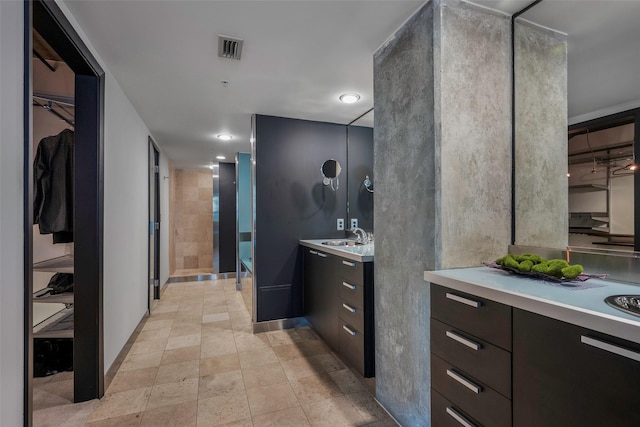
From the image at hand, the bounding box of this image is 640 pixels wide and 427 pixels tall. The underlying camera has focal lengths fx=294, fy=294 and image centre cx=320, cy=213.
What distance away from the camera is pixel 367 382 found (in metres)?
2.10

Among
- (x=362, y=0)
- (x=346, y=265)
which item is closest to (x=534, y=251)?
(x=346, y=265)

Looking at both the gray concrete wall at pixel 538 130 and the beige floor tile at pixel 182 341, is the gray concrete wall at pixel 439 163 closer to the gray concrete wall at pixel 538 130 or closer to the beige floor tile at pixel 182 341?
the gray concrete wall at pixel 538 130

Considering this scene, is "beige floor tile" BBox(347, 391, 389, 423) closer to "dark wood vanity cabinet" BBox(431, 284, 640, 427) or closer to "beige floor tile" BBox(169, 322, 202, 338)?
"dark wood vanity cabinet" BBox(431, 284, 640, 427)

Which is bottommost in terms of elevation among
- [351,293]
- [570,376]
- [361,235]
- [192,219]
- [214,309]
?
[214,309]

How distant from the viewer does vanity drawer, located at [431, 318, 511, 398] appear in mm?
1068

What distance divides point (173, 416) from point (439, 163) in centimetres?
214

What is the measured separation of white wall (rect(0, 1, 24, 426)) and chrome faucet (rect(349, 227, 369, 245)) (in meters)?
2.65

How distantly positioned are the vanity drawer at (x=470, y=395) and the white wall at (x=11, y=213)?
1.72 metres

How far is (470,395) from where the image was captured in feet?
3.92

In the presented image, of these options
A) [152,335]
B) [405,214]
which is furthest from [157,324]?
[405,214]

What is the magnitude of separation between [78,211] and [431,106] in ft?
7.31

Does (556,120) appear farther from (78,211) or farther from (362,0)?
(78,211)

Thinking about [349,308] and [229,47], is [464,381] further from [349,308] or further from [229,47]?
[229,47]

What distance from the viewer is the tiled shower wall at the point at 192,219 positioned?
6.67 m
